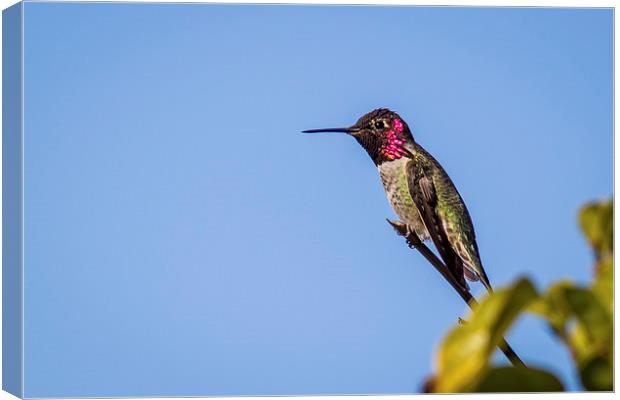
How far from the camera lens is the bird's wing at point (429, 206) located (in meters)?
4.28

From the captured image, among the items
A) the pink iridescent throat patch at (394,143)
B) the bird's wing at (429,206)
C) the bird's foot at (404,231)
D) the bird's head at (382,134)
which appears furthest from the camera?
the pink iridescent throat patch at (394,143)

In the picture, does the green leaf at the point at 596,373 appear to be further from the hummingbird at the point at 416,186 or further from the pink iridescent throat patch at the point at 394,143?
the pink iridescent throat patch at the point at 394,143

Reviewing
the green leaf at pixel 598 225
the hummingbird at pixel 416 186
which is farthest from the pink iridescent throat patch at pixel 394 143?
the green leaf at pixel 598 225

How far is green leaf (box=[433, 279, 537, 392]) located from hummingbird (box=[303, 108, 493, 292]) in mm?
3344

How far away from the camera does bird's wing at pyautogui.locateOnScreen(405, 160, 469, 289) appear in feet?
14.0

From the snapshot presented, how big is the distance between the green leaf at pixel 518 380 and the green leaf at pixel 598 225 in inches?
7.3

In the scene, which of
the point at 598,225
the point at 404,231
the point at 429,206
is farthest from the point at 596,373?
the point at 429,206

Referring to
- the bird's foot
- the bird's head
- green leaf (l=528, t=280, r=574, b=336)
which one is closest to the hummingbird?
the bird's head

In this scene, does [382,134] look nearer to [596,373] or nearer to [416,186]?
[416,186]

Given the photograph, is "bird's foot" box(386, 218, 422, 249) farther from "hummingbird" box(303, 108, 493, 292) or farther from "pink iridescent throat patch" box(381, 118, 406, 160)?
"pink iridescent throat patch" box(381, 118, 406, 160)

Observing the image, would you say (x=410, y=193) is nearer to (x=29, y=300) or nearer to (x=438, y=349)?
(x=29, y=300)

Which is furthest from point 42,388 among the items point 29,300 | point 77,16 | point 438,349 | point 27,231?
point 438,349

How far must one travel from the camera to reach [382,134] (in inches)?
179

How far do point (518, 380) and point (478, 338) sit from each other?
0.06m
